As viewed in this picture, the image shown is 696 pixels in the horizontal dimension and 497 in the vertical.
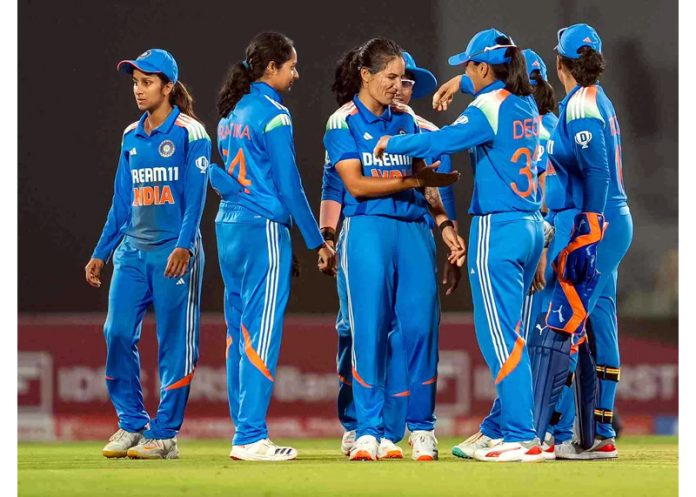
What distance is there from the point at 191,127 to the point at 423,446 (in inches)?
69.0

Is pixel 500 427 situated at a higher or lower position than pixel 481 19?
lower

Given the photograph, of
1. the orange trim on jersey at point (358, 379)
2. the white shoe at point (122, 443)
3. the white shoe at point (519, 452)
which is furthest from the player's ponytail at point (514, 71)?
the white shoe at point (122, 443)

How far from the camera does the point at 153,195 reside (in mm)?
5848

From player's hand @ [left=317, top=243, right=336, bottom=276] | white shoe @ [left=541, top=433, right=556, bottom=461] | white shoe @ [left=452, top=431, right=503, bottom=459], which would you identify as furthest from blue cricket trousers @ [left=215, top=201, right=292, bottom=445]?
white shoe @ [left=541, top=433, right=556, bottom=461]

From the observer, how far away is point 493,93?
17.4 feet

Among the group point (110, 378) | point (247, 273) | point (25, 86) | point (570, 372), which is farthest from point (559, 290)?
point (25, 86)

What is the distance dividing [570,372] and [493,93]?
4.11 ft

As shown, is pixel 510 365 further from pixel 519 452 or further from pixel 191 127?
pixel 191 127

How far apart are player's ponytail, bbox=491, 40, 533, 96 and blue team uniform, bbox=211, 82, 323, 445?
2.96ft

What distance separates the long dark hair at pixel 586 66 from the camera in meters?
5.86

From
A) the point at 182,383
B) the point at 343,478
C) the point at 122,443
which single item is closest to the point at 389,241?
the point at 343,478

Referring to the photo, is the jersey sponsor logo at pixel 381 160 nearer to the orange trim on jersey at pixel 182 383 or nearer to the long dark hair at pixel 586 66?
the long dark hair at pixel 586 66

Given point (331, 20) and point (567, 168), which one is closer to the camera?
point (567, 168)
